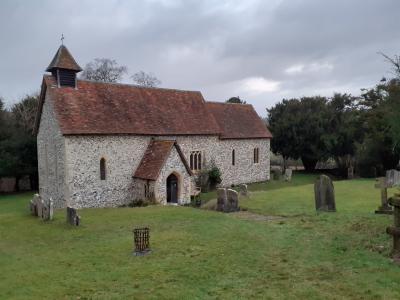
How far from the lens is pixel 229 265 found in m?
10.4

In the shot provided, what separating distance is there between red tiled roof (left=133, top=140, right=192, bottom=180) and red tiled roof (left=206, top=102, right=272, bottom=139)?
819 cm

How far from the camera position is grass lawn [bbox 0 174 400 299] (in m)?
8.55

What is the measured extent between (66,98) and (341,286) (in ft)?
72.6

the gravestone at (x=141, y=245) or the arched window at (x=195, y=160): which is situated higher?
the arched window at (x=195, y=160)

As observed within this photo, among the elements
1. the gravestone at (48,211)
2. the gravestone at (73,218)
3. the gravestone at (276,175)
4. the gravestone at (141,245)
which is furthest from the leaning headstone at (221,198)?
the gravestone at (276,175)

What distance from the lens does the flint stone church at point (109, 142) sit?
81.3ft

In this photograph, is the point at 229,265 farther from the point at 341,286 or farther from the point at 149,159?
the point at 149,159

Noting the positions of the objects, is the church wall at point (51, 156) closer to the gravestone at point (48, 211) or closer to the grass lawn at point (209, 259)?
the gravestone at point (48, 211)

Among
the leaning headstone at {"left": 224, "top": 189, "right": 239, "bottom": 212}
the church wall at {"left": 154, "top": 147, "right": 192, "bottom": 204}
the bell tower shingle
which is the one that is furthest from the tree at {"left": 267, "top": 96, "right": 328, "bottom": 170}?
the bell tower shingle

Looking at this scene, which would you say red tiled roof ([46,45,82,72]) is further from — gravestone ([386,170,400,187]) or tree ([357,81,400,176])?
tree ([357,81,400,176])

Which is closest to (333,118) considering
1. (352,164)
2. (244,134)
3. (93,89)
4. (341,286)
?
(352,164)

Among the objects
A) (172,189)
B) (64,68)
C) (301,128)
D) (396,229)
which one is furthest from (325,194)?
(301,128)

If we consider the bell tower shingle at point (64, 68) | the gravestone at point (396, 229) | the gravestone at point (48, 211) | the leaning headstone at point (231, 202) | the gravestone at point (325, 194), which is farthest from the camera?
the bell tower shingle at point (64, 68)

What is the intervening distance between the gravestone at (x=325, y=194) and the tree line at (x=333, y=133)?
2440 centimetres
